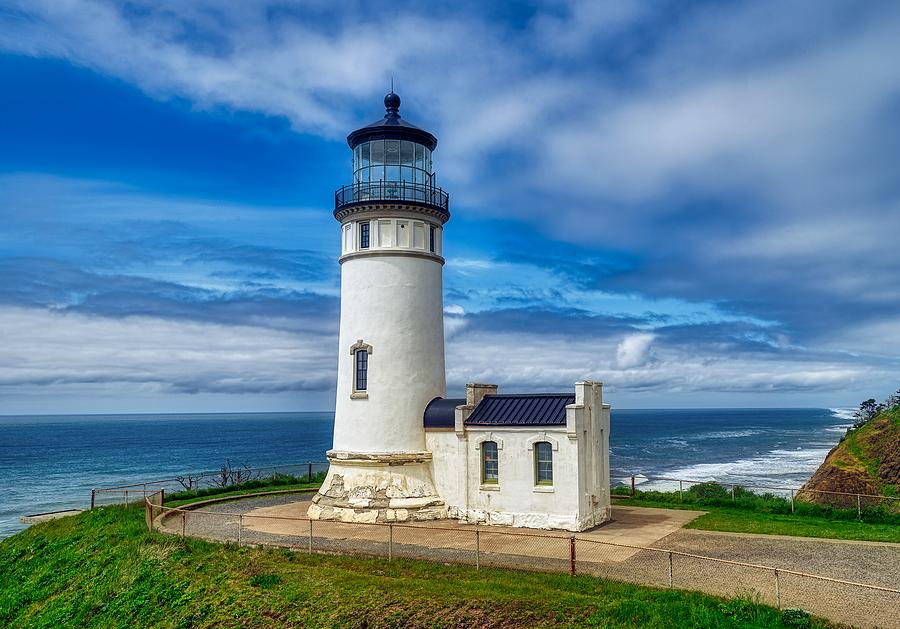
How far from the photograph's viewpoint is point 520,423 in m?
20.2

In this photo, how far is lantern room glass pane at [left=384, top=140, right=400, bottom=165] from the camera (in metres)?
22.7

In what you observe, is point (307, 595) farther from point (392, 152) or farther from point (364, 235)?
point (392, 152)

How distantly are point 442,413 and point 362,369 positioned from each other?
2.96 metres

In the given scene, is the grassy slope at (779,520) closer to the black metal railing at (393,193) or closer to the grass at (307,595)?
the grass at (307,595)

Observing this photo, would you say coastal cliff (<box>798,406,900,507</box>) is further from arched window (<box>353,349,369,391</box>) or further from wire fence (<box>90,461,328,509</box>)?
wire fence (<box>90,461,328,509</box>)

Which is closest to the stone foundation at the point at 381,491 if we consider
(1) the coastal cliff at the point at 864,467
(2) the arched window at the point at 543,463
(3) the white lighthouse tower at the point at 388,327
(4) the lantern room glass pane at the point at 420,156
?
(3) the white lighthouse tower at the point at 388,327

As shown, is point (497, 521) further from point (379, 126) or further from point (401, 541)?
point (379, 126)

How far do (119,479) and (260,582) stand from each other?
51.5 m

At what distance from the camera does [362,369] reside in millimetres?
22406

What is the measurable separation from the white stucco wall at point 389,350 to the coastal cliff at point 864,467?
1635 cm

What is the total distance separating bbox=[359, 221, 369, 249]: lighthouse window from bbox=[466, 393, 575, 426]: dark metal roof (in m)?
6.33

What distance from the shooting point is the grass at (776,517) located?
18894mm

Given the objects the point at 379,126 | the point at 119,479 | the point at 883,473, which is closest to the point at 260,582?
the point at 379,126

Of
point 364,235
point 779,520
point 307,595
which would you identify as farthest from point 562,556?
point 364,235
